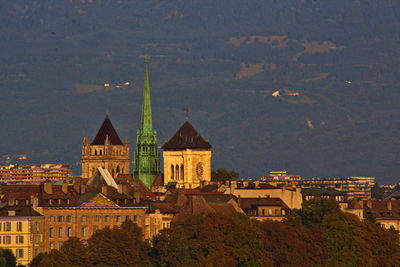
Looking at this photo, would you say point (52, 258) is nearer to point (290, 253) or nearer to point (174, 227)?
point (174, 227)

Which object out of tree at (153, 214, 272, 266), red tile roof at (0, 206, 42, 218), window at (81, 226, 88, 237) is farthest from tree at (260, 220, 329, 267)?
red tile roof at (0, 206, 42, 218)

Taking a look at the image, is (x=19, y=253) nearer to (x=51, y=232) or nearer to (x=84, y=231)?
(x=51, y=232)

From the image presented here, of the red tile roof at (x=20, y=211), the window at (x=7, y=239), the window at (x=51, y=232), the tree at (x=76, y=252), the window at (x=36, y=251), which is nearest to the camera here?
the tree at (x=76, y=252)

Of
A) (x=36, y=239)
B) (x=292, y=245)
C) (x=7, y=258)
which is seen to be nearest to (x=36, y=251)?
(x=36, y=239)

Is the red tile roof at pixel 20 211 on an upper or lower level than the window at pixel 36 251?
upper

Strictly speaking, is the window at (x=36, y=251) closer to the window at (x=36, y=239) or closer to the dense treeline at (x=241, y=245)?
the window at (x=36, y=239)

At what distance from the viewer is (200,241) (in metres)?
165

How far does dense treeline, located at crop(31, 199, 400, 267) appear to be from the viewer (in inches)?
6171

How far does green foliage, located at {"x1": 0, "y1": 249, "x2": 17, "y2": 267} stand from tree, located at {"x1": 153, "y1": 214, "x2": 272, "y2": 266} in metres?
13.5

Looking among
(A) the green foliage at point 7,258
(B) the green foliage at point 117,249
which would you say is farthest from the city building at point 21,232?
(B) the green foliage at point 117,249

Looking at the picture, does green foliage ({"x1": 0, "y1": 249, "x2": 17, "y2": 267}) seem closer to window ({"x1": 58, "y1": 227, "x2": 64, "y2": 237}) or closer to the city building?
the city building

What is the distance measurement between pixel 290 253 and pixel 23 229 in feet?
90.2

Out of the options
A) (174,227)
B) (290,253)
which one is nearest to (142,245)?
(174,227)

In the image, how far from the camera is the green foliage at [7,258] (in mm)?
150837
